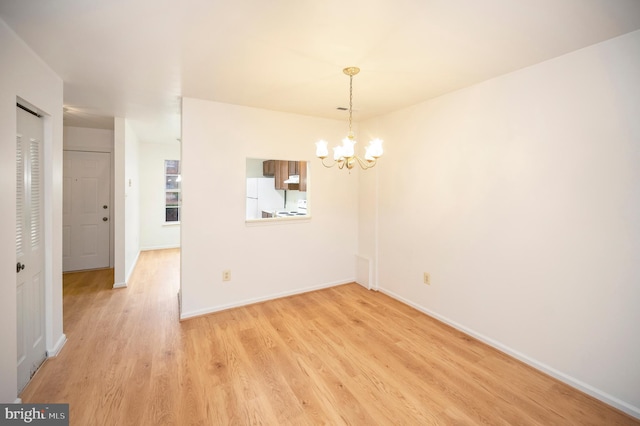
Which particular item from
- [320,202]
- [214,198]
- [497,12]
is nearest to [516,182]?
[497,12]

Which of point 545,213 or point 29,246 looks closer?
point 29,246

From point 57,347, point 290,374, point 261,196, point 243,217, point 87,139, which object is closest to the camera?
point 290,374

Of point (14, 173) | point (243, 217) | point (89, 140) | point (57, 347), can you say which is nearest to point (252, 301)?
point (243, 217)

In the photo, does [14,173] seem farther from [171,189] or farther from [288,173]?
[171,189]

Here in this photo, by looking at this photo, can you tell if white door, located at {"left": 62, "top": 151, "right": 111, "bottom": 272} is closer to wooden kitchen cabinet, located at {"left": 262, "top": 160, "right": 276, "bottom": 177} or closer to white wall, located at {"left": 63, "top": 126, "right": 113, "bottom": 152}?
white wall, located at {"left": 63, "top": 126, "right": 113, "bottom": 152}

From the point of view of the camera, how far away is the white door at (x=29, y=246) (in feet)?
6.68

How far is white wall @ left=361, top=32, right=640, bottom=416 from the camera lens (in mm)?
1936

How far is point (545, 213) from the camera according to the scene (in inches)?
91.1

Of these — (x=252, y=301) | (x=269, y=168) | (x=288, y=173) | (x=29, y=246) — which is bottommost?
(x=252, y=301)

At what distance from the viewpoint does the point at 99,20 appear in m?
1.73

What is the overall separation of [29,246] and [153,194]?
4.69m

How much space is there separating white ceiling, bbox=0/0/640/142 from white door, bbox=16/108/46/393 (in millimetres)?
652

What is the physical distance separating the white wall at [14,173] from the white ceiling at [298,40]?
0.15 meters

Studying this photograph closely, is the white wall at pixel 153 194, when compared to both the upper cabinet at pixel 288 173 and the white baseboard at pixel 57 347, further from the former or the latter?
the white baseboard at pixel 57 347
